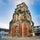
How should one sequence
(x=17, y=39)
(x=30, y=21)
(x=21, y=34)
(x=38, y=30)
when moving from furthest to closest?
(x=38, y=30) → (x=30, y=21) → (x=21, y=34) → (x=17, y=39)

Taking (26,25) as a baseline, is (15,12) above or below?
above

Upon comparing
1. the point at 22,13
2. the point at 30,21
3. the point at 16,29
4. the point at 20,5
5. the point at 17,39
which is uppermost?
the point at 20,5

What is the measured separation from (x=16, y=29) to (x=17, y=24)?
0.34 metres

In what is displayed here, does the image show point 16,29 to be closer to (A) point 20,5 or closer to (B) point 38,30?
(A) point 20,5

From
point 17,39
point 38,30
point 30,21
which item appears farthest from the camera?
point 38,30

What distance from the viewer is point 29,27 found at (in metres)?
8.34

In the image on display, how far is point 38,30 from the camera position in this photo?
10.5 m

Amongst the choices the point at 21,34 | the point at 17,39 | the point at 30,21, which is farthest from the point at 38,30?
the point at 17,39

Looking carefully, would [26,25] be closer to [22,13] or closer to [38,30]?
[22,13]

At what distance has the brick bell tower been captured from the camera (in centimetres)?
810

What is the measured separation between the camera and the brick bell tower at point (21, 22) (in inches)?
319

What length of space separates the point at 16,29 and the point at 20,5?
5.32ft

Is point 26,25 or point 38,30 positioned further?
point 38,30

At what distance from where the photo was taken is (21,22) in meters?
8.25
